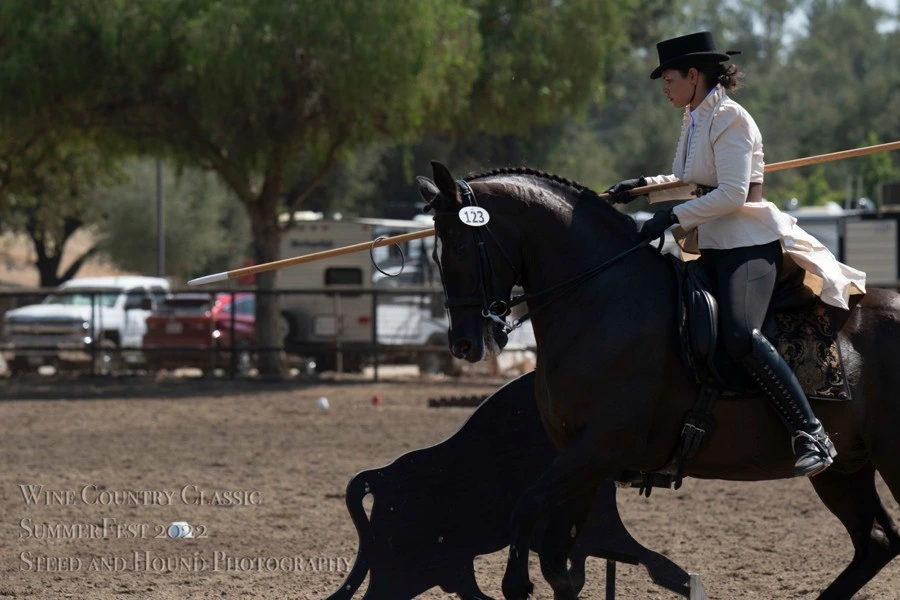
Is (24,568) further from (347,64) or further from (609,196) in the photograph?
(347,64)

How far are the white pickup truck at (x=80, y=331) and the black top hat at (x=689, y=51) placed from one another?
1730 centimetres

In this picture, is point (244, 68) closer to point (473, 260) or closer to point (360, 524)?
point (360, 524)

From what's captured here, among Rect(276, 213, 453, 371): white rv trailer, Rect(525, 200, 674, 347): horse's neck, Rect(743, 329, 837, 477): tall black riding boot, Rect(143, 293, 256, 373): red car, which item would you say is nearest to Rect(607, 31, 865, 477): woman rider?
Rect(743, 329, 837, 477): tall black riding boot

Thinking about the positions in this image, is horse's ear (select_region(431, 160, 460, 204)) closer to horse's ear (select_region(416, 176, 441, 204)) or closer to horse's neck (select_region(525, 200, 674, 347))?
horse's ear (select_region(416, 176, 441, 204))

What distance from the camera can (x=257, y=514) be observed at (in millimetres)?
9414

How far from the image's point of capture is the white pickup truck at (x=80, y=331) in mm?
22359

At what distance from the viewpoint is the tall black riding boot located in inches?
214

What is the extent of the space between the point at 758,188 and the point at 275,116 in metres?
17.0

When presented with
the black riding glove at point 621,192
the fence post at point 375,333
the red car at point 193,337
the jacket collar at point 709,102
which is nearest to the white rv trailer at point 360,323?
the fence post at point 375,333

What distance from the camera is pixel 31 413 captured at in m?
16.9

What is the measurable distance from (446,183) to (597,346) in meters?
1.02

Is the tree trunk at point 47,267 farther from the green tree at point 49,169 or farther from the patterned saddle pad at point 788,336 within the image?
the patterned saddle pad at point 788,336

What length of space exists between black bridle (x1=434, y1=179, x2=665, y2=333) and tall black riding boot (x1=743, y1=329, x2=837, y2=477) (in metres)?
0.73

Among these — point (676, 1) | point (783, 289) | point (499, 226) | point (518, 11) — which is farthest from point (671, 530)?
point (676, 1)
